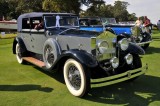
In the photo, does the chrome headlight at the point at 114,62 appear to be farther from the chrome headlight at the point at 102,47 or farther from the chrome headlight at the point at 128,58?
the chrome headlight at the point at 128,58

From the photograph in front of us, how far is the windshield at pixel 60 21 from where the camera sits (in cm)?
648

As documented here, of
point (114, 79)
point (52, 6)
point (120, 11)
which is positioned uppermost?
point (120, 11)

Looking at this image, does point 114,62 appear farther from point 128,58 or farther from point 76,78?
point 76,78

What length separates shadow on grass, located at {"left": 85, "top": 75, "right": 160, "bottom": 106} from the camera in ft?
15.3

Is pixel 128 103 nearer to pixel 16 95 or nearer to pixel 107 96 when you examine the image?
pixel 107 96

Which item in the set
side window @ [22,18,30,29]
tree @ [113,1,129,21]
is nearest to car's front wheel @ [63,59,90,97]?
side window @ [22,18,30,29]

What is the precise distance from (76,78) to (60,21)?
2.33m

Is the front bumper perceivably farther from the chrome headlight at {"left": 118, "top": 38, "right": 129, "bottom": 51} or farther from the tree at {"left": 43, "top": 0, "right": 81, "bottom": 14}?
the tree at {"left": 43, "top": 0, "right": 81, "bottom": 14}

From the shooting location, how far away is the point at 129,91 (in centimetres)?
526

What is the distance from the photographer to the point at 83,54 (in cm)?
477

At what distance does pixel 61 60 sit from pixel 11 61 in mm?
3921

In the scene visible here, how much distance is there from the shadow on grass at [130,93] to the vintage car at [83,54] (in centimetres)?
30

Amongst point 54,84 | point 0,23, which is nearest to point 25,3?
point 0,23

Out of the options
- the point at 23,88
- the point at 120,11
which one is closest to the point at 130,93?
the point at 23,88
